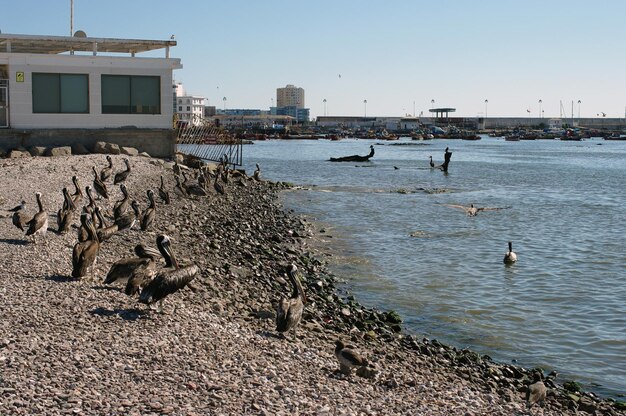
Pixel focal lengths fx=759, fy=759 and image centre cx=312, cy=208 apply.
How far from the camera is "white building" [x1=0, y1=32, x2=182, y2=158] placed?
33406 mm

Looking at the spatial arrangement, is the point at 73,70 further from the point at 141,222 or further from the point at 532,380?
the point at 532,380

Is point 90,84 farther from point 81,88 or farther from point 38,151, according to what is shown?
point 38,151

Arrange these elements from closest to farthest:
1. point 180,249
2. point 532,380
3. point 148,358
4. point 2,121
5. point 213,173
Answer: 1. point 148,358
2. point 532,380
3. point 180,249
4. point 2,121
5. point 213,173

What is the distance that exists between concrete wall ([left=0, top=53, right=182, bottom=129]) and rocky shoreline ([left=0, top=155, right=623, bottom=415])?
17.3 metres

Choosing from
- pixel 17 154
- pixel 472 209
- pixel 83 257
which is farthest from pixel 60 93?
pixel 83 257

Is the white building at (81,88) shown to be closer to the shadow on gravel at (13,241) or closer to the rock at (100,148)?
the rock at (100,148)

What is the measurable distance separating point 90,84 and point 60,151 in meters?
4.16

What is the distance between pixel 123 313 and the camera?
11.2 meters

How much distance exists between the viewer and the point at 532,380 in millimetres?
12305

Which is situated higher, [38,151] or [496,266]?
[38,151]

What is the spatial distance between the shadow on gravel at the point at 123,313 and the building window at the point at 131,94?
82.7ft

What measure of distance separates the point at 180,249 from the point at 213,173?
59.3ft

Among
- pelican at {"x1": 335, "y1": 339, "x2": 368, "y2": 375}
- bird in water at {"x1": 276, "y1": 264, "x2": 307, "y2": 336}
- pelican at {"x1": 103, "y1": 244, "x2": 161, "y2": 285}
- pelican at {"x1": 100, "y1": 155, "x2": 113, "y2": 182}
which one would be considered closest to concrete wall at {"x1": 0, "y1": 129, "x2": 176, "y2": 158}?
pelican at {"x1": 100, "y1": 155, "x2": 113, "y2": 182}

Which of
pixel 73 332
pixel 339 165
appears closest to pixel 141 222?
pixel 73 332
